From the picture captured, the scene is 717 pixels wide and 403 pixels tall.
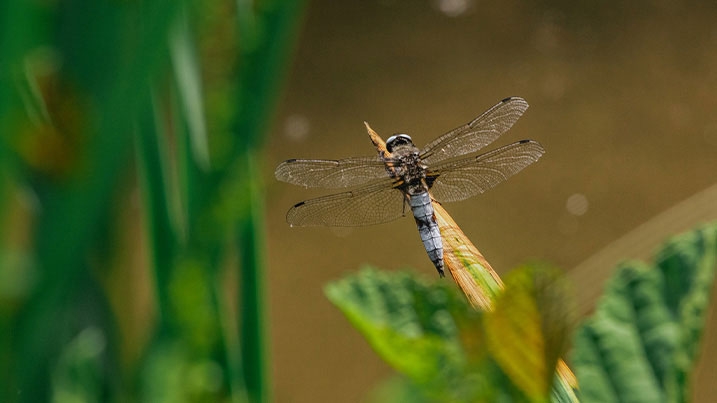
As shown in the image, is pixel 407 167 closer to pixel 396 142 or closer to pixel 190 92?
pixel 396 142

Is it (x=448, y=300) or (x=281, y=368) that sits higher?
(x=281, y=368)

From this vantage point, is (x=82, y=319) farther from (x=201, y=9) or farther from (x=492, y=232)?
(x=492, y=232)

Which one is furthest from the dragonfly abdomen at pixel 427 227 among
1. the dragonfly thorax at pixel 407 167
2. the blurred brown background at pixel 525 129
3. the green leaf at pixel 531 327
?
the blurred brown background at pixel 525 129

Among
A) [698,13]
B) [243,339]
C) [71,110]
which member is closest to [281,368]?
[698,13]

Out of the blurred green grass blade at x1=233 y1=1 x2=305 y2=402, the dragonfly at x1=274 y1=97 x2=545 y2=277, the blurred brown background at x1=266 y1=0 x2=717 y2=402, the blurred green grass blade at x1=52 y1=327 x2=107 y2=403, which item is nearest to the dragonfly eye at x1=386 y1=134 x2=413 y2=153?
the dragonfly at x1=274 y1=97 x2=545 y2=277

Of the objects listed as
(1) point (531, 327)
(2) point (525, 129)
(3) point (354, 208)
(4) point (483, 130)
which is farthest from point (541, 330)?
(2) point (525, 129)

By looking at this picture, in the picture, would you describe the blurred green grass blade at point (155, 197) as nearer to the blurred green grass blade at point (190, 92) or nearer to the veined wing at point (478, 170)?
the blurred green grass blade at point (190, 92)
